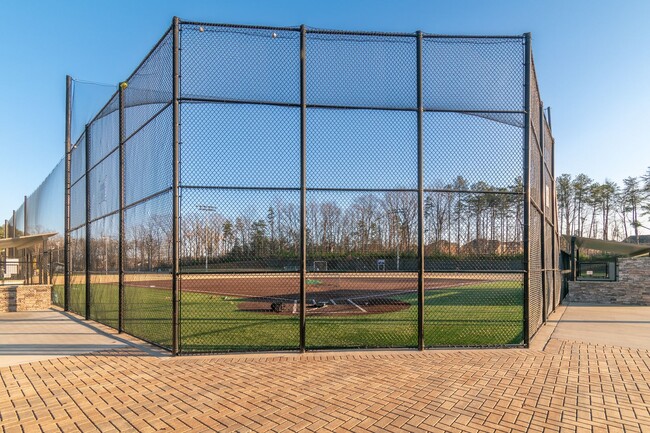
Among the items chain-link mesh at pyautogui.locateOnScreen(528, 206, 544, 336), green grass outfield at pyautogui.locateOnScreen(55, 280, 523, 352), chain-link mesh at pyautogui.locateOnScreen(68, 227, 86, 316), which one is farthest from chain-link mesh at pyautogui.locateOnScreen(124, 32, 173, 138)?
chain-link mesh at pyautogui.locateOnScreen(528, 206, 544, 336)

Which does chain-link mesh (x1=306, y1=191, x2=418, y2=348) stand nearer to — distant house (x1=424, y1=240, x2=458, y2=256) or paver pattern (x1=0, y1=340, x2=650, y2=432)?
Result: distant house (x1=424, y1=240, x2=458, y2=256)

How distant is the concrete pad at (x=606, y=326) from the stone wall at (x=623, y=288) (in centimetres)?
179

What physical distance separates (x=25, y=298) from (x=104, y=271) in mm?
4959

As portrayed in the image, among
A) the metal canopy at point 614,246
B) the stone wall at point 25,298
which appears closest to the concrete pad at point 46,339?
the stone wall at point 25,298

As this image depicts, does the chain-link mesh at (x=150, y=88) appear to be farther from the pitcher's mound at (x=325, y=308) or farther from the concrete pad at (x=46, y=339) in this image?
the pitcher's mound at (x=325, y=308)

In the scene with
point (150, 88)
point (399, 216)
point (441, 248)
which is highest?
point (150, 88)

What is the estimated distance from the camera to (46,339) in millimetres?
7785

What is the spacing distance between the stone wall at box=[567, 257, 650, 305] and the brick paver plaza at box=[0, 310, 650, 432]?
10483 millimetres

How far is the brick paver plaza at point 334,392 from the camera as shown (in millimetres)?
3791

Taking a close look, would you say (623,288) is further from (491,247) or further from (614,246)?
(491,247)

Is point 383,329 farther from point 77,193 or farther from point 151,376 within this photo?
point 77,193

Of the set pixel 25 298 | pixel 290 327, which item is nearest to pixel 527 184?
pixel 290 327

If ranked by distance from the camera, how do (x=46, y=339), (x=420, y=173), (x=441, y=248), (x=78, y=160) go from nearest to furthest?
(x=420, y=173) → (x=441, y=248) → (x=46, y=339) → (x=78, y=160)

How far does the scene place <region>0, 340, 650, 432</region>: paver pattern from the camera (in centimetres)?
379
